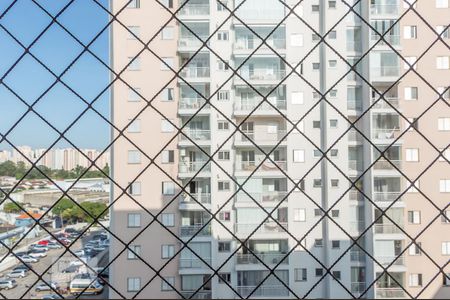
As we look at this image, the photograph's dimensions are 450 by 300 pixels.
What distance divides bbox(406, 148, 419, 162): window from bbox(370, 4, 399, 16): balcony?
3.70 ft

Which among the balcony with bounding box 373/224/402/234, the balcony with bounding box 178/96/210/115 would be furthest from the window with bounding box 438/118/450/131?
the balcony with bounding box 178/96/210/115

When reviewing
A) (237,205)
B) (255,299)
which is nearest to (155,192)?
(237,205)

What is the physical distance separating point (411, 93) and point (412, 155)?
0.52 m

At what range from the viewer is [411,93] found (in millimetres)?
3590

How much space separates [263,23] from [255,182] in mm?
1293

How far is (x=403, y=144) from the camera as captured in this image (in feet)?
12.1

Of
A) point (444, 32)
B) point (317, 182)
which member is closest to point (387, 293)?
point (317, 182)

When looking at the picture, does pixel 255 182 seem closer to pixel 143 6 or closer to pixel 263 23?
pixel 263 23

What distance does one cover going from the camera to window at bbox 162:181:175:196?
3658 mm

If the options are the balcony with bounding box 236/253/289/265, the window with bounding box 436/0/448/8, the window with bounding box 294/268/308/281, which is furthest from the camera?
the window with bounding box 294/268/308/281

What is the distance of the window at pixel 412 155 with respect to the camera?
3.68 metres

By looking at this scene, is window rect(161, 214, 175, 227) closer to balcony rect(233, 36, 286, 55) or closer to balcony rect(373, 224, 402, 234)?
balcony rect(233, 36, 286, 55)

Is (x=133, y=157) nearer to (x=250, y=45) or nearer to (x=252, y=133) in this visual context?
(x=252, y=133)

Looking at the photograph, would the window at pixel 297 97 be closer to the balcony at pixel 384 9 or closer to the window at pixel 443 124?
the balcony at pixel 384 9
